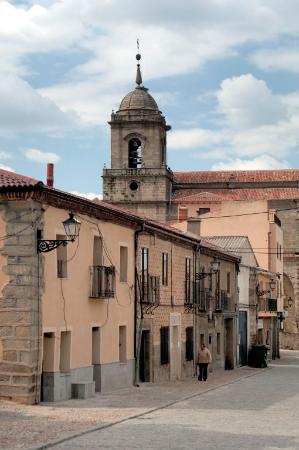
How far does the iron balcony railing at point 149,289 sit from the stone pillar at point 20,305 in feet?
26.2

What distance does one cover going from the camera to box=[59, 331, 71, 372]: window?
20984 millimetres

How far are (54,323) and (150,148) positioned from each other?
190 ft

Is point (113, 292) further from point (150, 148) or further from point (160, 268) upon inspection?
point (150, 148)

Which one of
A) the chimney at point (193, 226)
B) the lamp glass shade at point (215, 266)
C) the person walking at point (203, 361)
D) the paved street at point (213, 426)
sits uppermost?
the chimney at point (193, 226)

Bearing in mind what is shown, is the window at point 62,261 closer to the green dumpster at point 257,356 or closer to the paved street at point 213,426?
the paved street at point 213,426

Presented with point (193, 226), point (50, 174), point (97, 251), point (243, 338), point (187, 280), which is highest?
point (193, 226)

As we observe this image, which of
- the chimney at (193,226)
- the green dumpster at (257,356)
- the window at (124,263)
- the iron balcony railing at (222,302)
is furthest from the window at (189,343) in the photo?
the chimney at (193,226)

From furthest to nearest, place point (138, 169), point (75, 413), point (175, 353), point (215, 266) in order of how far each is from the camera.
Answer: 1. point (138, 169)
2. point (215, 266)
3. point (175, 353)
4. point (75, 413)

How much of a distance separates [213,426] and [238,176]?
70842mm

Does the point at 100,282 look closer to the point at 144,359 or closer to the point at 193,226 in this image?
the point at 144,359

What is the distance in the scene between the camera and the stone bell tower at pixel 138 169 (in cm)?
7750

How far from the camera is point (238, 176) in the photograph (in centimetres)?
8588

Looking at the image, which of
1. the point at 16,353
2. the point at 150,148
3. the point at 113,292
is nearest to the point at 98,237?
the point at 113,292

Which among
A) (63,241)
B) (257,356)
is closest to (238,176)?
(257,356)
